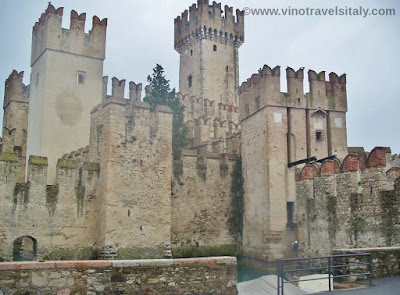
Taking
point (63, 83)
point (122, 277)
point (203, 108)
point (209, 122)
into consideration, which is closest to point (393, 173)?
point (122, 277)

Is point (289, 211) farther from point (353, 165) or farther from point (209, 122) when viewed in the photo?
point (209, 122)

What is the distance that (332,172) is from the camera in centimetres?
1939

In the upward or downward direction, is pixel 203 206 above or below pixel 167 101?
below

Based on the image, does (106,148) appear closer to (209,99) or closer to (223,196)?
(223,196)

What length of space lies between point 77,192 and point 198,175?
6971mm

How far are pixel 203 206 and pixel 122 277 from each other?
48.9 ft

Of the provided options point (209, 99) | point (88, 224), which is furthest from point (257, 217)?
point (209, 99)

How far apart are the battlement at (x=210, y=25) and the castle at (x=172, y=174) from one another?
1507 cm

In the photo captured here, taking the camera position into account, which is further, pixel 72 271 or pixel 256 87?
pixel 256 87

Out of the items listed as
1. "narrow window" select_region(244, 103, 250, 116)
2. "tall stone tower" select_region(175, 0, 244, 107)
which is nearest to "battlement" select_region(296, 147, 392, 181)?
"narrow window" select_region(244, 103, 250, 116)

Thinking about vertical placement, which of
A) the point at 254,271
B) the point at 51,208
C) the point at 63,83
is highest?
the point at 63,83

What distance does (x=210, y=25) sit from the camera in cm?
4497

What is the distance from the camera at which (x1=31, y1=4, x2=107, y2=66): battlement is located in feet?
84.0

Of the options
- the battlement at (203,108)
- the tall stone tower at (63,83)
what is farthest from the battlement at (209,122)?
the tall stone tower at (63,83)
